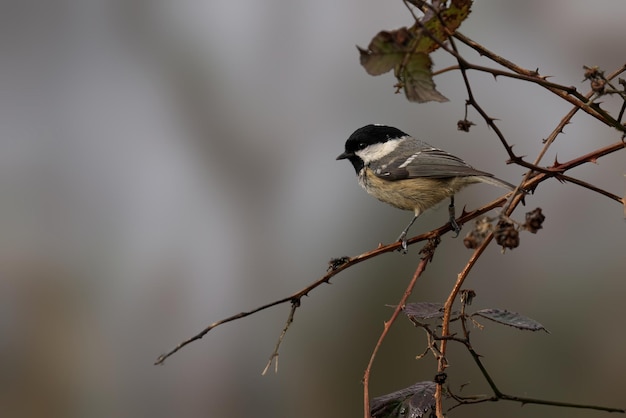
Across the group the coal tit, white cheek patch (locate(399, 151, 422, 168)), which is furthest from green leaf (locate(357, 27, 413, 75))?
white cheek patch (locate(399, 151, 422, 168))

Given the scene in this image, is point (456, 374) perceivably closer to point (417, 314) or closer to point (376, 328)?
point (376, 328)

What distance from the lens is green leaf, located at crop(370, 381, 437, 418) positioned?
0.97m

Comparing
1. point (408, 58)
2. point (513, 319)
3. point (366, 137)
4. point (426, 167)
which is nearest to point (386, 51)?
point (408, 58)

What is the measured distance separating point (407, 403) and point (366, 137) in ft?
3.72

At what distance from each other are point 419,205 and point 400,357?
1439 mm

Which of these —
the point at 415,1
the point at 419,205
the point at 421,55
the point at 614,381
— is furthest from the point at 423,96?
the point at 614,381

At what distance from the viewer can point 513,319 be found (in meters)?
1.02

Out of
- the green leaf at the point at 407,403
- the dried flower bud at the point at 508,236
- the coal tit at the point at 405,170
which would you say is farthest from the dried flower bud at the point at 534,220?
the coal tit at the point at 405,170

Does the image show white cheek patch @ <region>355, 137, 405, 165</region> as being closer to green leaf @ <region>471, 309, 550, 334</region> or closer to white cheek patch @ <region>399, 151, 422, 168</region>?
white cheek patch @ <region>399, 151, 422, 168</region>

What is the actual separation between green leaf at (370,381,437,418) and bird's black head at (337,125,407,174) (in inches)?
42.4

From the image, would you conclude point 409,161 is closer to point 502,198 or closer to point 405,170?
point 405,170

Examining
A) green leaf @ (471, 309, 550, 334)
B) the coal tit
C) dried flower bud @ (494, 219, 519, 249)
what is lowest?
green leaf @ (471, 309, 550, 334)

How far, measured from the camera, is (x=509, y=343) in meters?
2.99

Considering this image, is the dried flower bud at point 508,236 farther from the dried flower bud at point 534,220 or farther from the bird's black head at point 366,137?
the bird's black head at point 366,137
